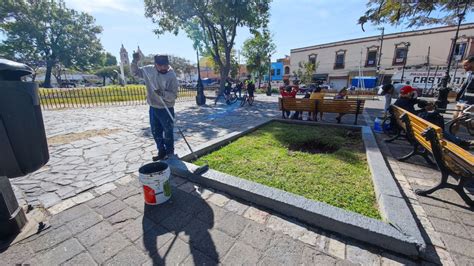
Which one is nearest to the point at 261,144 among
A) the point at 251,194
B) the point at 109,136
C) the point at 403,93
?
the point at 251,194

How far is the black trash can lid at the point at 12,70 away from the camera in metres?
1.61

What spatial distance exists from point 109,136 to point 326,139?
18.7 ft

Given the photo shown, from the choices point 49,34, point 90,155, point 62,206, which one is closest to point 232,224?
point 62,206

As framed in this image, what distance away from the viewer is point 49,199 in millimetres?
2609

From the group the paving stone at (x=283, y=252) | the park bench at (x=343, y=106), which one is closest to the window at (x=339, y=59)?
the park bench at (x=343, y=106)

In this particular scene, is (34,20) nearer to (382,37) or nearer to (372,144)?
(372,144)

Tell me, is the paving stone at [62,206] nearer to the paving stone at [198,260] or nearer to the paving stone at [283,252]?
the paving stone at [198,260]

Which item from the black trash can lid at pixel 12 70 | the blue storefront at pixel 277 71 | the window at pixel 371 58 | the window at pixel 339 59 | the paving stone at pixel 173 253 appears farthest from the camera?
the blue storefront at pixel 277 71

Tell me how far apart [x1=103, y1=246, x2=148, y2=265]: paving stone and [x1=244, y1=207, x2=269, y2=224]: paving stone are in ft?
3.59

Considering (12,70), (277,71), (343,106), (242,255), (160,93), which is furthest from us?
(277,71)

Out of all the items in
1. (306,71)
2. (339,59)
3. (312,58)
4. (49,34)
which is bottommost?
(306,71)

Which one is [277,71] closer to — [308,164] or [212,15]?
[212,15]

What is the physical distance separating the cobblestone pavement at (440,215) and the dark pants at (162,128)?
3.66 meters

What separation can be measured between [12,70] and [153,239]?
192 centimetres
